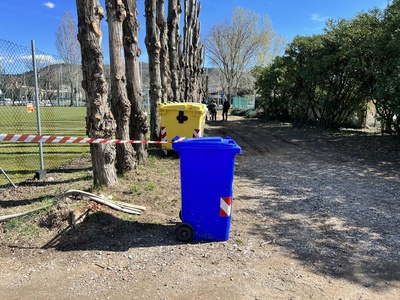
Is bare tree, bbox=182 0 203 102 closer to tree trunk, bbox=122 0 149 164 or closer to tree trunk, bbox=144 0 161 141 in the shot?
tree trunk, bbox=144 0 161 141

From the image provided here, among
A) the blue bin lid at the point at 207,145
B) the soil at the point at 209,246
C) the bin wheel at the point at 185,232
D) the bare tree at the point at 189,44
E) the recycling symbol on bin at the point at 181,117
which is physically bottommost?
the soil at the point at 209,246

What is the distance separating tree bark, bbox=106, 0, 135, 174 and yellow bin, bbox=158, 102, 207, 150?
2.32 meters

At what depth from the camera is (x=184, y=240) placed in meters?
3.70

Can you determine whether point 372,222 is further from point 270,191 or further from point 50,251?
point 50,251

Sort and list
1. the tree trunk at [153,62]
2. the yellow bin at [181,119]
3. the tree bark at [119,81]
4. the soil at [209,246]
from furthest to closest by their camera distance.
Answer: the tree trunk at [153,62], the yellow bin at [181,119], the tree bark at [119,81], the soil at [209,246]

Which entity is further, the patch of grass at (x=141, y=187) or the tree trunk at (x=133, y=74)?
the tree trunk at (x=133, y=74)

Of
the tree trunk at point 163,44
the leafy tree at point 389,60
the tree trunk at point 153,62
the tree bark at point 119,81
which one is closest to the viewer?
the tree bark at point 119,81

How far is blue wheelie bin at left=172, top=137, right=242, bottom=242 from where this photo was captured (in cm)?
354

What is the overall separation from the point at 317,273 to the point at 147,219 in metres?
2.30

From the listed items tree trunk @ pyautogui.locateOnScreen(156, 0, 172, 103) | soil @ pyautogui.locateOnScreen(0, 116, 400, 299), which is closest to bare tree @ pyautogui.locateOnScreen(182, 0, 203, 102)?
tree trunk @ pyautogui.locateOnScreen(156, 0, 172, 103)

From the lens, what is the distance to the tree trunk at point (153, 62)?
9492mm

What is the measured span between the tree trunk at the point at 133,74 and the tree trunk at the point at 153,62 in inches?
87.0

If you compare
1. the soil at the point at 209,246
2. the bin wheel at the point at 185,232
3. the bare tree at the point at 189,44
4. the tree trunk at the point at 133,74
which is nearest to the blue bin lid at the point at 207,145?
the soil at the point at 209,246

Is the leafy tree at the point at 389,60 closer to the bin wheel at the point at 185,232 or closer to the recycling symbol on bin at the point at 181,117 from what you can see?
the recycling symbol on bin at the point at 181,117
